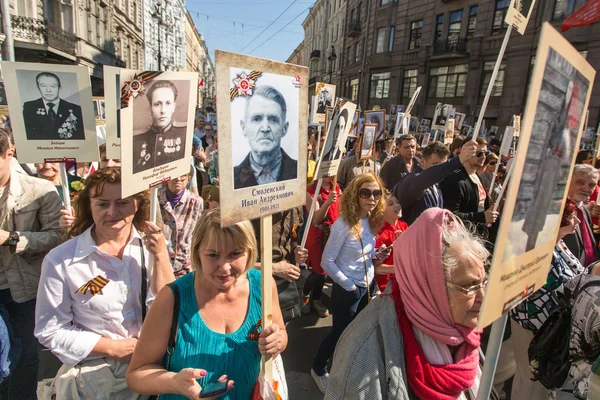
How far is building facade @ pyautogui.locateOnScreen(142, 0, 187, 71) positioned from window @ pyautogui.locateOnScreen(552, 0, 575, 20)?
27798 millimetres

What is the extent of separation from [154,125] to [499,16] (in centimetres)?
2664

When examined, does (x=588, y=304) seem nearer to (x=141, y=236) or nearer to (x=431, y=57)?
(x=141, y=236)

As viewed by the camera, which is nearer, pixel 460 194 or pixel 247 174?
pixel 247 174

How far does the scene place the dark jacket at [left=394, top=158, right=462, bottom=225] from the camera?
3.05 m

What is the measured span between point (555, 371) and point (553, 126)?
5.16 ft

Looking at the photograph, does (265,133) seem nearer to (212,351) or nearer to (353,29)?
(212,351)

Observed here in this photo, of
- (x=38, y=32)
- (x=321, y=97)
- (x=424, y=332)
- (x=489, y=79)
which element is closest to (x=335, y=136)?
(x=424, y=332)

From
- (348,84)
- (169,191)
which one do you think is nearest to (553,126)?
(169,191)

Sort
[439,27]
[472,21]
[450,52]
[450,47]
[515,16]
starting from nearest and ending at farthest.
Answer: [515,16] → [472,21] → [450,52] → [450,47] → [439,27]

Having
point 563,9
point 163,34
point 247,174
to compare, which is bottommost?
point 247,174

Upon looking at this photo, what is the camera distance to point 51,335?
5.11ft

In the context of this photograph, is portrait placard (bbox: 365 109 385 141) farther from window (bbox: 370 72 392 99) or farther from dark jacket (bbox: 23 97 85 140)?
window (bbox: 370 72 392 99)

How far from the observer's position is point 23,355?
7.38ft

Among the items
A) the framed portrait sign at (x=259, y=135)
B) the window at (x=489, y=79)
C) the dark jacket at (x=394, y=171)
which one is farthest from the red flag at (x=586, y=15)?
the window at (x=489, y=79)
